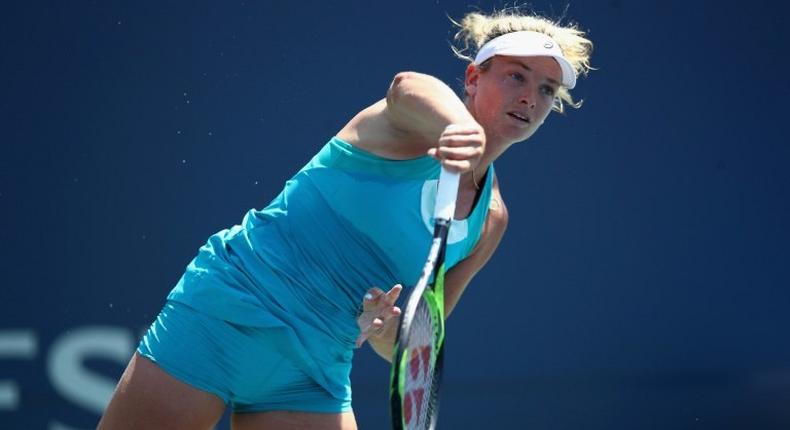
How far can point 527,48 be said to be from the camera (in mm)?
2551

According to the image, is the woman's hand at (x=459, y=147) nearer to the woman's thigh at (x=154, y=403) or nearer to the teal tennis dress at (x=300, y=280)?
the teal tennis dress at (x=300, y=280)

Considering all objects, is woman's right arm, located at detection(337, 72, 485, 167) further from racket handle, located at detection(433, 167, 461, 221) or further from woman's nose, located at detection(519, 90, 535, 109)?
woman's nose, located at detection(519, 90, 535, 109)

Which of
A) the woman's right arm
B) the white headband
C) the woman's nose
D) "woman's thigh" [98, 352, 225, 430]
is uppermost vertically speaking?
the white headband

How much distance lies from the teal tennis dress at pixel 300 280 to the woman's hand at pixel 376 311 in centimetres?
3

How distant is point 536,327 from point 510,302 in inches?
4.9

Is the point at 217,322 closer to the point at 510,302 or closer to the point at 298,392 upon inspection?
the point at 298,392

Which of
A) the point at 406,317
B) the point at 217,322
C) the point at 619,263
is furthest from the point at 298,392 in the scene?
the point at 619,263

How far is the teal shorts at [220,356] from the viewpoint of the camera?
2471 millimetres

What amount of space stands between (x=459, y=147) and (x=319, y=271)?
55 centimetres

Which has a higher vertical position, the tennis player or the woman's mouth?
the woman's mouth

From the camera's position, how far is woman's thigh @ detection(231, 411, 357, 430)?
8.39 feet

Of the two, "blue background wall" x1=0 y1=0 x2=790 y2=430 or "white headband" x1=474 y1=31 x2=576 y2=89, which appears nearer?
"white headband" x1=474 y1=31 x2=576 y2=89

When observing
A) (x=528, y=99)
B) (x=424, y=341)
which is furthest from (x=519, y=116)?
(x=424, y=341)

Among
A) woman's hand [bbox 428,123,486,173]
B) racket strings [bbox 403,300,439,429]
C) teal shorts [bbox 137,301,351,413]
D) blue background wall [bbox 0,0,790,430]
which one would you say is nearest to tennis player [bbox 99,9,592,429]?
teal shorts [bbox 137,301,351,413]
